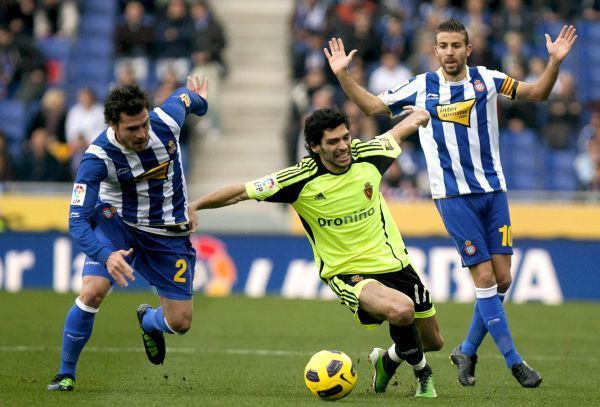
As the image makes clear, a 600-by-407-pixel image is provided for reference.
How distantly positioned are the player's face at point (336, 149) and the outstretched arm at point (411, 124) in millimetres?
479

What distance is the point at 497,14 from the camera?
64.8 feet

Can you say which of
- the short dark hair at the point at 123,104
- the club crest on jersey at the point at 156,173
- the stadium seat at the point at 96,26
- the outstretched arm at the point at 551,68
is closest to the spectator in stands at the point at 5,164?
the stadium seat at the point at 96,26

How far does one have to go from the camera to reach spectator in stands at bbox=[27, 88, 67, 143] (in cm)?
1792

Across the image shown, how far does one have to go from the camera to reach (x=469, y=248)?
8.53m

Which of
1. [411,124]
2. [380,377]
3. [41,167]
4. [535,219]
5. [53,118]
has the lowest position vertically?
[535,219]

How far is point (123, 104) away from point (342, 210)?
1.65 metres

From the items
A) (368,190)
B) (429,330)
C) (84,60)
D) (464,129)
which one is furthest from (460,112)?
(84,60)

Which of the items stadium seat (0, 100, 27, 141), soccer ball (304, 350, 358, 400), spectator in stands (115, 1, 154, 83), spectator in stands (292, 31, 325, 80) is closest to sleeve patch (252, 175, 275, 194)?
soccer ball (304, 350, 358, 400)

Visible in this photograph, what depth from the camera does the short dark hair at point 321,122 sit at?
7793 mm

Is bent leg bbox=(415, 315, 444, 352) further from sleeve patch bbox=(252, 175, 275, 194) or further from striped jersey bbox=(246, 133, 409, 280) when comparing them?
sleeve patch bbox=(252, 175, 275, 194)

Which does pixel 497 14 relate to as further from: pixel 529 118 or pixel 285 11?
pixel 285 11

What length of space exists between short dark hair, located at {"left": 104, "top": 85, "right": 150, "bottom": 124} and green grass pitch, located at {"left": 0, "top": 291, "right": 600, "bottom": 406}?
185 cm

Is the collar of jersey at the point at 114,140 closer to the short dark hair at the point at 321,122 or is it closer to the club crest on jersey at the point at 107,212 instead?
the club crest on jersey at the point at 107,212

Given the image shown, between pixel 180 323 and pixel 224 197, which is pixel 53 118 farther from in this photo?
pixel 224 197
